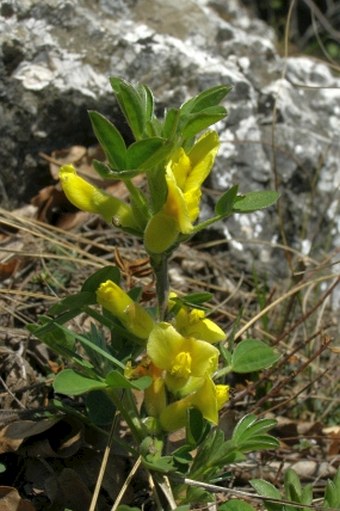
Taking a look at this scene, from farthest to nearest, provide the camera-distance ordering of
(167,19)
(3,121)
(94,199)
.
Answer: (167,19), (3,121), (94,199)

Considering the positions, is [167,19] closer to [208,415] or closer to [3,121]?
[3,121]

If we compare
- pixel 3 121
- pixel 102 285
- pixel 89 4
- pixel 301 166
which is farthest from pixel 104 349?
pixel 89 4

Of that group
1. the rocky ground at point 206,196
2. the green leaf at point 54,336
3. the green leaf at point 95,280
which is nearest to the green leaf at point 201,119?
the green leaf at point 95,280

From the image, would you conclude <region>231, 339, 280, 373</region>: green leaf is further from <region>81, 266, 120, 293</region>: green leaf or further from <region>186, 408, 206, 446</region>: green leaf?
<region>81, 266, 120, 293</region>: green leaf

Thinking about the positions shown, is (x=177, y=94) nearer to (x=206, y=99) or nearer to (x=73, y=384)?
(x=206, y=99)

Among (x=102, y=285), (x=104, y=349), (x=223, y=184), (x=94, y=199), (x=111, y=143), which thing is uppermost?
(x=111, y=143)

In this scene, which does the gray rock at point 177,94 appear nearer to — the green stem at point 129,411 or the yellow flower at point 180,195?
the yellow flower at point 180,195

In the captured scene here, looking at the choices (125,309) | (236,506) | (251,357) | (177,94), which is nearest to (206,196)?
(177,94)
